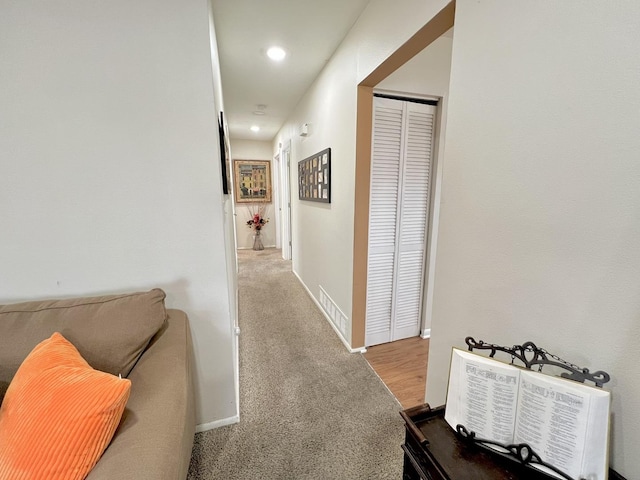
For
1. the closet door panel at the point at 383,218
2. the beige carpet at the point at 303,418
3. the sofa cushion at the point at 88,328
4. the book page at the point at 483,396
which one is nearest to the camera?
the book page at the point at 483,396

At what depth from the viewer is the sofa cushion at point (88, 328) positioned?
919 mm

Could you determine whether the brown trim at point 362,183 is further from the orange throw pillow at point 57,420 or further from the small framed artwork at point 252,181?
the small framed artwork at point 252,181

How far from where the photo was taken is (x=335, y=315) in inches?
98.2

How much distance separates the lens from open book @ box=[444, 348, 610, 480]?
571mm

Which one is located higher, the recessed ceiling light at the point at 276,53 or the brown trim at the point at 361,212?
the recessed ceiling light at the point at 276,53

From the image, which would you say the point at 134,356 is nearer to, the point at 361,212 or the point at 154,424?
the point at 154,424

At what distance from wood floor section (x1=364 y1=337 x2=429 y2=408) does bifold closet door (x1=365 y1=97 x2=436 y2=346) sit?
99 mm

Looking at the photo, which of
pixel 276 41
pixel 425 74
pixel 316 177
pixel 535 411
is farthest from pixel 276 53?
pixel 535 411

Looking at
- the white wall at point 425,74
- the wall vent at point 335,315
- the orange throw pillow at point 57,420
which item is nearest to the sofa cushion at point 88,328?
the orange throw pillow at point 57,420

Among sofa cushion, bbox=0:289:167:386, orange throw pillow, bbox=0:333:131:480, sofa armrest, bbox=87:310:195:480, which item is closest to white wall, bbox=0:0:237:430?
sofa cushion, bbox=0:289:167:386

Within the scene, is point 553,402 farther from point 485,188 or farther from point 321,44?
point 321,44

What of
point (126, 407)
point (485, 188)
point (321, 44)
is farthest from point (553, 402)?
point (321, 44)

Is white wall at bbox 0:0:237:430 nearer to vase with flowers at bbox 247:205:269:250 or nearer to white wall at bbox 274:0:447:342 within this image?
white wall at bbox 274:0:447:342

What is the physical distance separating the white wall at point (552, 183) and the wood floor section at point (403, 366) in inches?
37.0
